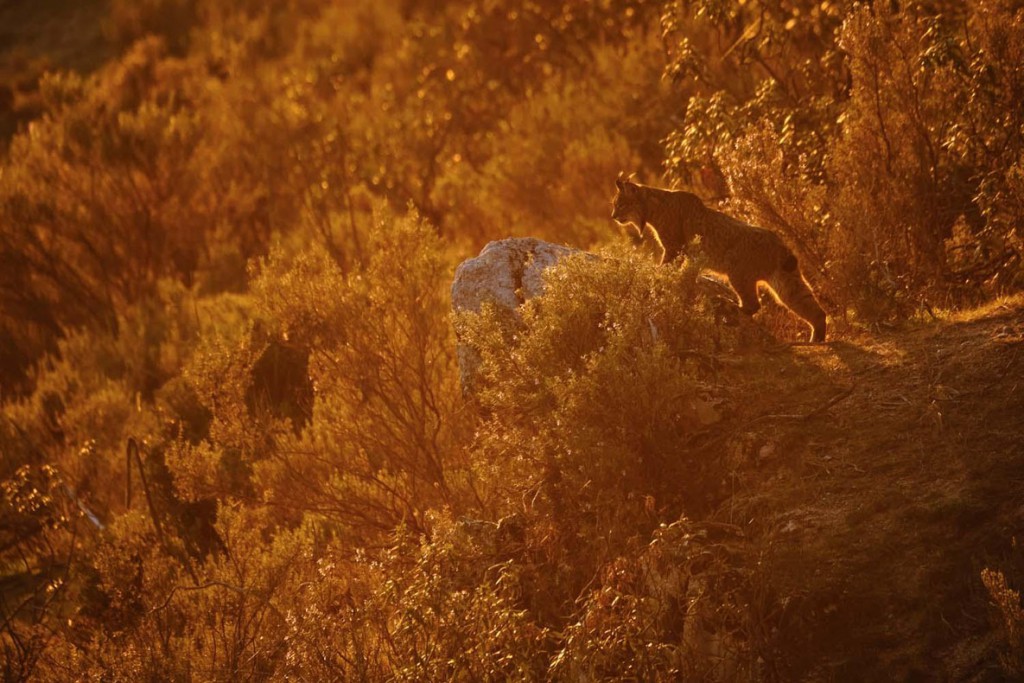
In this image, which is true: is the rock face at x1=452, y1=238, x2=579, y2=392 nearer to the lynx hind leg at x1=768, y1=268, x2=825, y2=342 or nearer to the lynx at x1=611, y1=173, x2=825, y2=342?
the lynx at x1=611, y1=173, x2=825, y2=342

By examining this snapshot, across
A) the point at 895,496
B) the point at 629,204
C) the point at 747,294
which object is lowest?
the point at 895,496

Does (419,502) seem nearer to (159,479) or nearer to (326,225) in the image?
(159,479)

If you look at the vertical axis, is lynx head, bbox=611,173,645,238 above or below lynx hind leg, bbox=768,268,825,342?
above

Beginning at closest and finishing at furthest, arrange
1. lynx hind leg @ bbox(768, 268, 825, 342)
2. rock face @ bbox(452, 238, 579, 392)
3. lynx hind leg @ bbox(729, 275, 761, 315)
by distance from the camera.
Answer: lynx hind leg @ bbox(768, 268, 825, 342)
lynx hind leg @ bbox(729, 275, 761, 315)
rock face @ bbox(452, 238, 579, 392)

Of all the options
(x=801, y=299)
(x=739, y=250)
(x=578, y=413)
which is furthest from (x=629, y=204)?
(x=578, y=413)

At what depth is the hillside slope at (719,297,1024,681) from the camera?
4738mm

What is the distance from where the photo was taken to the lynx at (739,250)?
7.41 metres

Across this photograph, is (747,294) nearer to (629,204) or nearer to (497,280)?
(629,204)

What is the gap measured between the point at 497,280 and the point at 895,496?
11.3ft

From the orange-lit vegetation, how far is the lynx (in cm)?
28

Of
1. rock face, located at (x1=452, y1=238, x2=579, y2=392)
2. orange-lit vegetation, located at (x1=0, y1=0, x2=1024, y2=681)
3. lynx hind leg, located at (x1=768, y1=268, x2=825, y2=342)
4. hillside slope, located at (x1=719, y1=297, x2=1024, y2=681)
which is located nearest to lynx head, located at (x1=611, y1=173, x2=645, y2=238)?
rock face, located at (x1=452, y1=238, x2=579, y2=392)

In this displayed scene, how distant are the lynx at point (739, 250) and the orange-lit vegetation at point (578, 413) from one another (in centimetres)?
28

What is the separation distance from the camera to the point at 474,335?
6.94 meters

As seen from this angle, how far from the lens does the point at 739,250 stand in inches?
297
